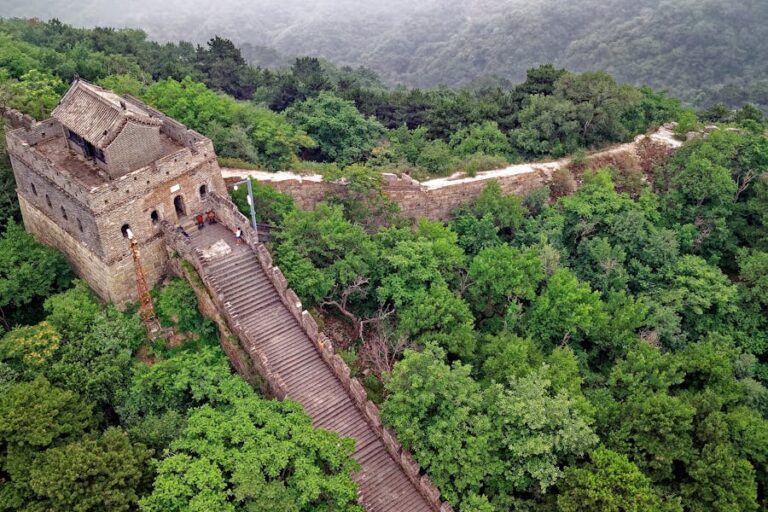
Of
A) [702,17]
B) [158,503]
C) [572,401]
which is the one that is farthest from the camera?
[702,17]

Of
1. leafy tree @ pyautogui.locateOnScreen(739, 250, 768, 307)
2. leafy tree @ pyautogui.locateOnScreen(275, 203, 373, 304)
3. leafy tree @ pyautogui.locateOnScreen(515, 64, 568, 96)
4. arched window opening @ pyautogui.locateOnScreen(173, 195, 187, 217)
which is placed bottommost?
leafy tree @ pyautogui.locateOnScreen(739, 250, 768, 307)

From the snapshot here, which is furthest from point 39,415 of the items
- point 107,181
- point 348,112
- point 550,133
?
point 550,133

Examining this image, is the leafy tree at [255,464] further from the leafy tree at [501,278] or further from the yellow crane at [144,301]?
the leafy tree at [501,278]

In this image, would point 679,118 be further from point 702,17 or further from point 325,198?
point 702,17

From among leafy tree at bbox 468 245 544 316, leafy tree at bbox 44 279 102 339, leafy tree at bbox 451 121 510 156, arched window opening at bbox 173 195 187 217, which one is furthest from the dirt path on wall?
leafy tree at bbox 44 279 102 339

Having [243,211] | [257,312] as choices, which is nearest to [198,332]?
[257,312]

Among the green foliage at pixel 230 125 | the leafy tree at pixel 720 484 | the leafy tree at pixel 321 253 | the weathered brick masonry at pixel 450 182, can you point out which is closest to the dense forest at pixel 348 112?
the green foliage at pixel 230 125

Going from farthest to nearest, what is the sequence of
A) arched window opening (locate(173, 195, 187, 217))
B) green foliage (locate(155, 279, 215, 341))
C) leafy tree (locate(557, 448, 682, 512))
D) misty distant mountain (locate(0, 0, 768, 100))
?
1. misty distant mountain (locate(0, 0, 768, 100))
2. arched window opening (locate(173, 195, 187, 217))
3. green foliage (locate(155, 279, 215, 341))
4. leafy tree (locate(557, 448, 682, 512))

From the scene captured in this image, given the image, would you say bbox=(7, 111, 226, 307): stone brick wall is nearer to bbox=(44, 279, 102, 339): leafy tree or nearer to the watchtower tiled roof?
bbox=(44, 279, 102, 339): leafy tree
